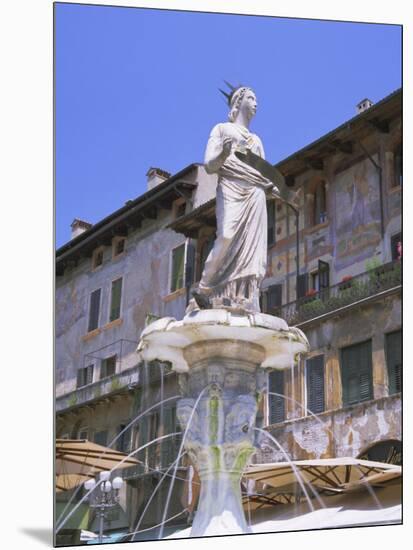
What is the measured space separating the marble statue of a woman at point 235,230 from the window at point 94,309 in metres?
3.78

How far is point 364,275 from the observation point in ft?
38.1

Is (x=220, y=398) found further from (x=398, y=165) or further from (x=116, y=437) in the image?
(x=398, y=165)

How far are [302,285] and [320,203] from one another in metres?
1.02

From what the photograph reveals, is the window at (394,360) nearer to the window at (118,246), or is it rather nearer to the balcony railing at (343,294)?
Result: the balcony railing at (343,294)

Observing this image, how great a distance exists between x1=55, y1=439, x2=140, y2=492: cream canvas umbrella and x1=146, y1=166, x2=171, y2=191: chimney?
9.96 feet

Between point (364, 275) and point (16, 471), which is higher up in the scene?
point (364, 275)

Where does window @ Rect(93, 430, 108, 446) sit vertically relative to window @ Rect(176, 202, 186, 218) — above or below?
below

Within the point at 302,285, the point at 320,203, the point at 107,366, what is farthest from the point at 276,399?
the point at 320,203

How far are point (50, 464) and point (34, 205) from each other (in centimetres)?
218

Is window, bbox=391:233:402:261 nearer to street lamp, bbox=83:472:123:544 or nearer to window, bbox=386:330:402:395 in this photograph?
window, bbox=386:330:402:395

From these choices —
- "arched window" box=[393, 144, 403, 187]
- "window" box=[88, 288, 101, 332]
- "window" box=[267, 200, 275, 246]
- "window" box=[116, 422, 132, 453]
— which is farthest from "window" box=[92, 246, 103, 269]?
"arched window" box=[393, 144, 403, 187]

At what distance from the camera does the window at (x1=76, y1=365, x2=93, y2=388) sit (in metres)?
10.8
